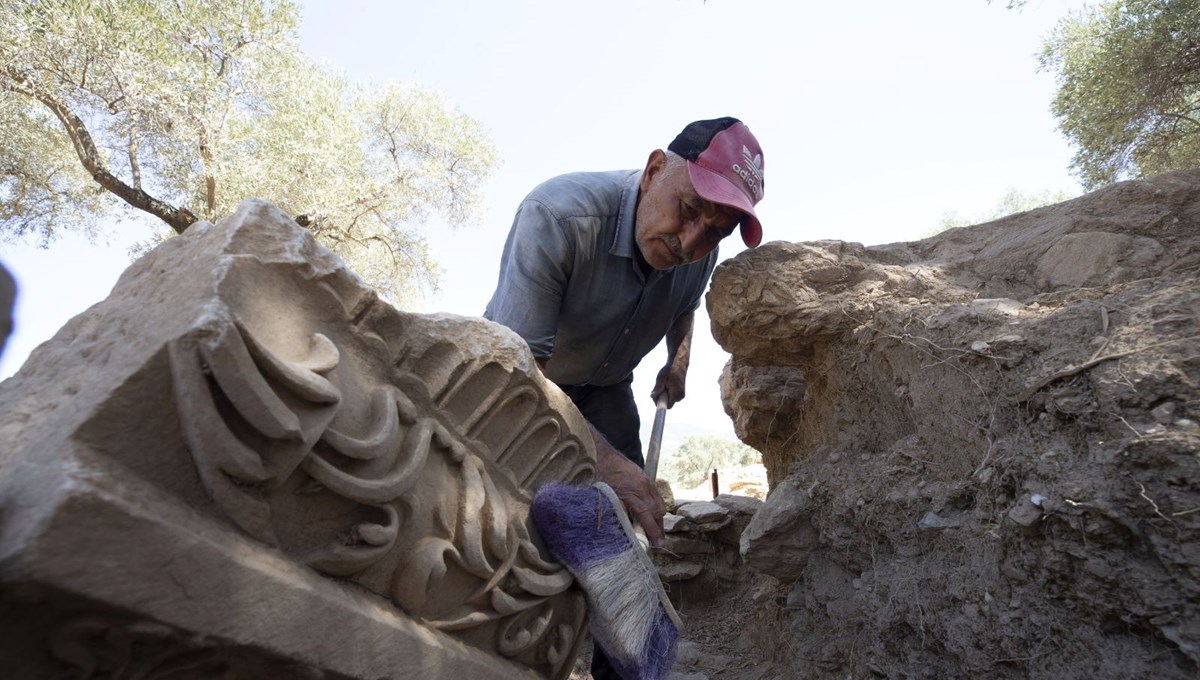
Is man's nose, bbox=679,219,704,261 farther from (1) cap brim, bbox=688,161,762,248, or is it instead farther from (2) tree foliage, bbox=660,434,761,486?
(2) tree foliage, bbox=660,434,761,486

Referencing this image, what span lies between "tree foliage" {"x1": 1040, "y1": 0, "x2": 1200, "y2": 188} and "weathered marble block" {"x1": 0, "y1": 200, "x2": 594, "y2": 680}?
8402 mm

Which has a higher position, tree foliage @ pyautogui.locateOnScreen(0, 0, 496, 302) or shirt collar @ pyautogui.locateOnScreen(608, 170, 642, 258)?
tree foliage @ pyautogui.locateOnScreen(0, 0, 496, 302)

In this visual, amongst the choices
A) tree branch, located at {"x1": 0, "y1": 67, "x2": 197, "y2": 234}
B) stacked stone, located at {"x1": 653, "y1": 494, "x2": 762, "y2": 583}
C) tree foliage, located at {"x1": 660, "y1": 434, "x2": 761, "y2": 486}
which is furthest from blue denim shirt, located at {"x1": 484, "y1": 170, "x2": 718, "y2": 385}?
tree foliage, located at {"x1": 660, "y1": 434, "x2": 761, "y2": 486}

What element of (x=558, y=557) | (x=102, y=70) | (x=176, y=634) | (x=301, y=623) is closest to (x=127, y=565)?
(x=176, y=634)

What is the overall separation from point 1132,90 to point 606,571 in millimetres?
8787

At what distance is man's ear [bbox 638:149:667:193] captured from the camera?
255 centimetres

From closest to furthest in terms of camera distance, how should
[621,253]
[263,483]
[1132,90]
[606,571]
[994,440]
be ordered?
[263,483] < [606,571] < [994,440] < [621,253] < [1132,90]

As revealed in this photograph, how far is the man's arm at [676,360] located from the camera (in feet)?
10.6

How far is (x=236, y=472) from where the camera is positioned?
3.59ft

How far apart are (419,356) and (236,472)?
524 mm

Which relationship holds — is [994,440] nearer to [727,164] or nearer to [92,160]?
[727,164]

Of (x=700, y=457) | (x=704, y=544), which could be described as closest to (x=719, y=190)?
(x=704, y=544)

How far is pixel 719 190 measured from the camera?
7.65 feet

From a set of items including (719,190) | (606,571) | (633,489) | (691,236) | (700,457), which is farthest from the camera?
(700,457)
